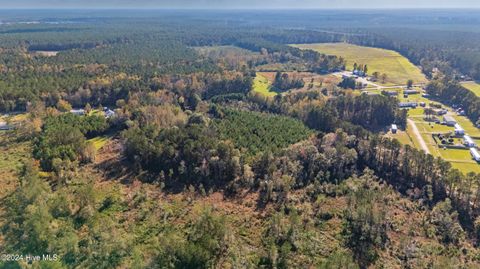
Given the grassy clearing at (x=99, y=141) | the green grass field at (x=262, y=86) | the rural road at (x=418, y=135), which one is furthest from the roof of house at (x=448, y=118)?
the grassy clearing at (x=99, y=141)

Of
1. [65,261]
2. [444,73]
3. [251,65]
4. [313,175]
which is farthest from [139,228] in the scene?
[444,73]

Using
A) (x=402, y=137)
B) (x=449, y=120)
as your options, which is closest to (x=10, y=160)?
(x=402, y=137)

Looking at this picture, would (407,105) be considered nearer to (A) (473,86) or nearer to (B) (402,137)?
(B) (402,137)

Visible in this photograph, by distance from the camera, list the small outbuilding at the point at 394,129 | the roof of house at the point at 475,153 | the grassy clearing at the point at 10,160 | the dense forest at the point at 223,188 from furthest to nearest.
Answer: the small outbuilding at the point at 394,129 → the roof of house at the point at 475,153 → the grassy clearing at the point at 10,160 → the dense forest at the point at 223,188

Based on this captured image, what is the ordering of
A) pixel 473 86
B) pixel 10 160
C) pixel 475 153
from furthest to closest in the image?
1. pixel 473 86
2. pixel 475 153
3. pixel 10 160

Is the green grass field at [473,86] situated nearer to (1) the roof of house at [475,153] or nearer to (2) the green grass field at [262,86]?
(1) the roof of house at [475,153]

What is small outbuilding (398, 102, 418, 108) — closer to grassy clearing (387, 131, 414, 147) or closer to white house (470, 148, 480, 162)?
grassy clearing (387, 131, 414, 147)

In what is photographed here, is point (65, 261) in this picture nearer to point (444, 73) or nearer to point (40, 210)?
point (40, 210)

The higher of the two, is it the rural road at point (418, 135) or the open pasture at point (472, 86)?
the open pasture at point (472, 86)
